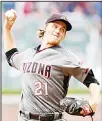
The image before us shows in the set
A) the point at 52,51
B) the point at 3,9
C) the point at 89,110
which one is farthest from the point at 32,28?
the point at 89,110

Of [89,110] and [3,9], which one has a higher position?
[3,9]

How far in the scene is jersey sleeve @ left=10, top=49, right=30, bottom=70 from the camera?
1454mm

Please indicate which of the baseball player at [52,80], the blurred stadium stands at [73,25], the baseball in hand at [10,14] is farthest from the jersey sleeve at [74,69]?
the baseball in hand at [10,14]

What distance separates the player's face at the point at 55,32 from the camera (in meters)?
1.41

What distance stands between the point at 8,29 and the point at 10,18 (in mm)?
55

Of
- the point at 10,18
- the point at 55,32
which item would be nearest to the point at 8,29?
the point at 10,18

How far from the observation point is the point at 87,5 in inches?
64.7

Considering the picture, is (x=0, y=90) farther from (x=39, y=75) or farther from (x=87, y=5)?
(x=87, y=5)

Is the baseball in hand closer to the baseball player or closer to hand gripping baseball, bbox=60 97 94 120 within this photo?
the baseball player

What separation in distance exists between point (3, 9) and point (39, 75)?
0.41 meters

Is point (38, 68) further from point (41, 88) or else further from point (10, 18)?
point (10, 18)

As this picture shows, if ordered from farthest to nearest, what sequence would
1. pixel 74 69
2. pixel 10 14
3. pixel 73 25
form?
1. pixel 73 25
2. pixel 10 14
3. pixel 74 69

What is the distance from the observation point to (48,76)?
4.53 feet

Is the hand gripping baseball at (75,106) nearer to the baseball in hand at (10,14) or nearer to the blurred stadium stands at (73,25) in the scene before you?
the blurred stadium stands at (73,25)
